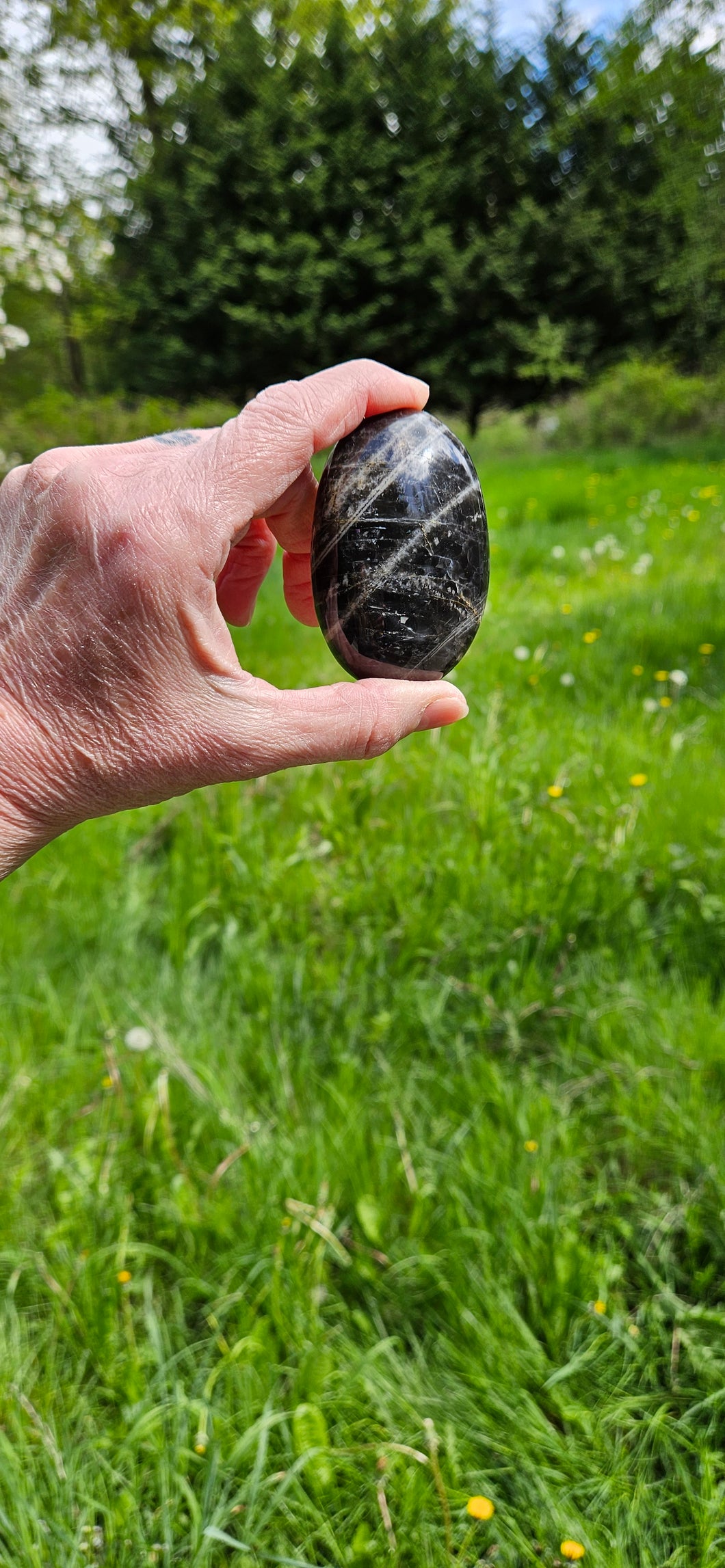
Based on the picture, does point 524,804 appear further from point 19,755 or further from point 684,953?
point 19,755

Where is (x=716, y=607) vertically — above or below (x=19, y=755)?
below

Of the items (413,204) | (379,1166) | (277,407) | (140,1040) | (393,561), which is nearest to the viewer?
(277,407)

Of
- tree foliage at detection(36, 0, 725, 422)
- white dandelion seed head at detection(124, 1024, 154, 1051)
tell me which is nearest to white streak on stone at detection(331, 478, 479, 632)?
white dandelion seed head at detection(124, 1024, 154, 1051)

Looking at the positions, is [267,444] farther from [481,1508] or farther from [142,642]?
[481,1508]

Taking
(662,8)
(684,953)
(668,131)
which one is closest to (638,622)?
(684,953)

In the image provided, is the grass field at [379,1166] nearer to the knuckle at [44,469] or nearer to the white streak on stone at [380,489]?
the white streak on stone at [380,489]

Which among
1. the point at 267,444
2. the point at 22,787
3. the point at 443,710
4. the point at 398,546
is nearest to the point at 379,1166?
the point at 443,710
